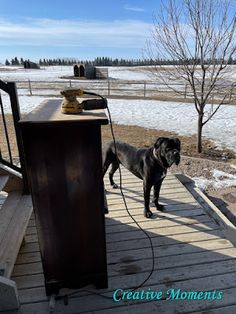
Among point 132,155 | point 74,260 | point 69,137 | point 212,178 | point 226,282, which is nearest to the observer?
point 69,137

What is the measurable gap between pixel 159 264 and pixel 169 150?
3.18 feet

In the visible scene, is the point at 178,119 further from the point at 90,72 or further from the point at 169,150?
the point at 90,72

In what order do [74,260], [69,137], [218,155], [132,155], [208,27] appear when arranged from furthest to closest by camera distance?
[218,155] → [208,27] → [132,155] → [74,260] → [69,137]

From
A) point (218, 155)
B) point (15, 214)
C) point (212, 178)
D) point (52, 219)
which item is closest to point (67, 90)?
point (52, 219)

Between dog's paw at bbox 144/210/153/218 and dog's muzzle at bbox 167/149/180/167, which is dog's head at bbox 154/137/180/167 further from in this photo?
dog's paw at bbox 144/210/153/218

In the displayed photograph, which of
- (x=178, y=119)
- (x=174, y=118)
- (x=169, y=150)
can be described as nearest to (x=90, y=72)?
(x=174, y=118)

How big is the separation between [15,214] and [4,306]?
31.5 inches

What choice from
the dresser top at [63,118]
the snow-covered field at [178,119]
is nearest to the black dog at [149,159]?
the dresser top at [63,118]

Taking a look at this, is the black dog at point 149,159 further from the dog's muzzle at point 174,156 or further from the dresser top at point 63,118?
the dresser top at point 63,118

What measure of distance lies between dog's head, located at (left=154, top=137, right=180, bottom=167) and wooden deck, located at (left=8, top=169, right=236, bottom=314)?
0.71 m

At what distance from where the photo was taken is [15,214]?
228 cm

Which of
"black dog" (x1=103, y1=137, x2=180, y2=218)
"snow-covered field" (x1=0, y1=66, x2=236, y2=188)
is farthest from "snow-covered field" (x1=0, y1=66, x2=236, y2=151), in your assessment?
"black dog" (x1=103, y1=137, x2=180, y2=218)

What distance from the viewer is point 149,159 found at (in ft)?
8.35

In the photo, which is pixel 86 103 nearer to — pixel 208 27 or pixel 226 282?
pixel 226 282
